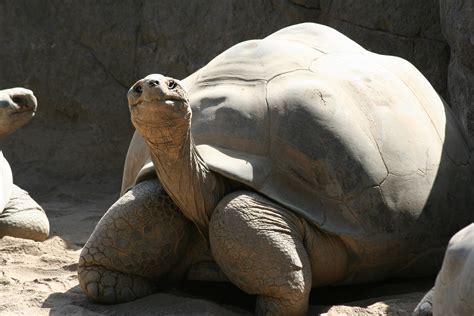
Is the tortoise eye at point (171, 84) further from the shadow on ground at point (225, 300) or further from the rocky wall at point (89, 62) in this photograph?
the rocky wall at point (89, 62)

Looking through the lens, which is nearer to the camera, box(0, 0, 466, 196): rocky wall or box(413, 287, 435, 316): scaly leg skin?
box(413, 287, 435, 316): scaly leg skin

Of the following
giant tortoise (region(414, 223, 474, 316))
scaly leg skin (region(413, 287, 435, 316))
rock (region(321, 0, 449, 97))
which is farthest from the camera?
rock (region(321, 0, 449, 97))

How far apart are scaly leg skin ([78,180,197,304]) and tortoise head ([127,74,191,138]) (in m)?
0.50

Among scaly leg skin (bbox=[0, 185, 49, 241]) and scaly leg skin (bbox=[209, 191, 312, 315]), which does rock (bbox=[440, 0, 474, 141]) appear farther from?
scaly leg skin (bbox=[0, 185, 49, 241])

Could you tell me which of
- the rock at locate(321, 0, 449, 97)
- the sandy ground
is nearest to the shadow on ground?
the sandy ground

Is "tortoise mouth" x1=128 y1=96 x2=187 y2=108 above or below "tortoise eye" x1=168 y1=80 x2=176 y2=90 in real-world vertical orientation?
below

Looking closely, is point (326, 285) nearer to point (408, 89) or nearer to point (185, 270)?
point (185, 270)

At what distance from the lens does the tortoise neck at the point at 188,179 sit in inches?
165

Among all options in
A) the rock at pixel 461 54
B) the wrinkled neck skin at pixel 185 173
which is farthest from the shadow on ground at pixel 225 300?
the rock at pixel 461 54

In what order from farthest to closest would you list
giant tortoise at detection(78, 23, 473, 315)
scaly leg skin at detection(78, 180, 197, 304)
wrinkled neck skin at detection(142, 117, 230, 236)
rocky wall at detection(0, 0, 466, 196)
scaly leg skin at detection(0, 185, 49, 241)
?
1. rocky wall at detection(0, 0, 466, 196)
2. scaly leg skin at detection(0, 185, 49, 241)
3. scaly leg skin at detection(78, 180, 197, 304)
4. giant tortoise at detection(78, 23, 473, 315)
5. wrinkled neck skin at detection(142, 117, 230, 236)

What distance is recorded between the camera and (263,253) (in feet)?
13.8

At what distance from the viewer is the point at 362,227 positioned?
4.42 metres

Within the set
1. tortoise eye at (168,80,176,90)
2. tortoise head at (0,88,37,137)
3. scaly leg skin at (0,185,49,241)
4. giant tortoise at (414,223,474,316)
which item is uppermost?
tortoise eye at (168,80,176,90)

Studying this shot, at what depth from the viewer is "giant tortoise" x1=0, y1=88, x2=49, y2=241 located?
5969mm
